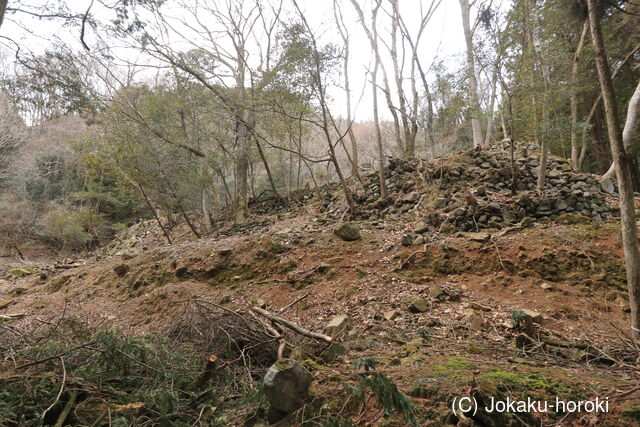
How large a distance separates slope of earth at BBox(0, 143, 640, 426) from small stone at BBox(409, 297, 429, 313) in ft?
0.06

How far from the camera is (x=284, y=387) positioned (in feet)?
6.34

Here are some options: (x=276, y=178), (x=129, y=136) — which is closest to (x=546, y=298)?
(x=129, y=136)

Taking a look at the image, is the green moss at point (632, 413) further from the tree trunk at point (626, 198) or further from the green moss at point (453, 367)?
the tree trunk at point (626, 198)

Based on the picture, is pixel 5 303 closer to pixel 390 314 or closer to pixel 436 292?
pixel 390 314

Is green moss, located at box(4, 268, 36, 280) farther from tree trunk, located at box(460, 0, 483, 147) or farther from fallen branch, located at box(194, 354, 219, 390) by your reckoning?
tree trunk, located at box(460, 0, 483, 147)

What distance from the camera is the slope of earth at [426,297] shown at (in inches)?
76.8

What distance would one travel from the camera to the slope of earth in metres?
1.95

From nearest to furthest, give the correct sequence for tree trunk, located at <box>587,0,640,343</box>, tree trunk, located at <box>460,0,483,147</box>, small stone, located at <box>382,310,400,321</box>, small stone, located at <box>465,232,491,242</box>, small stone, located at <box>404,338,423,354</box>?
tree trunk, located at <box>587,0,640,343</box> → small stone, located at <box>404,338,423,354</box> → small stone, located at <box>382,310,400,321</box> → small stone, located at <box>465,232,491,242</box> → tree trunk, located at <box>460,0,483,147</box>

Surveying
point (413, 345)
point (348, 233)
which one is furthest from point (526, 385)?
point (348, 233)

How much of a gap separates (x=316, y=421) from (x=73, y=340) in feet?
7.60

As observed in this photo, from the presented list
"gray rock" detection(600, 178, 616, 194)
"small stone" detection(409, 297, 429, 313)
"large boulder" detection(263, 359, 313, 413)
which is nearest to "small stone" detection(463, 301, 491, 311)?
"small stone" detection(409, 297, 429, 313)

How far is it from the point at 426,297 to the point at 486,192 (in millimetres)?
4044

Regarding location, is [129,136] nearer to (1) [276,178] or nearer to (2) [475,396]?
(1) [276,178]

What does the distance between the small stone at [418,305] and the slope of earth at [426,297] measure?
2cm
